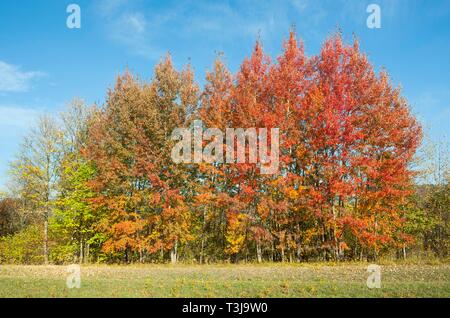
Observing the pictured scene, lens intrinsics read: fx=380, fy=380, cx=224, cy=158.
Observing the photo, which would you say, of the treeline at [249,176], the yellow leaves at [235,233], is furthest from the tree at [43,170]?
A: the yellow leaves at [235,233]

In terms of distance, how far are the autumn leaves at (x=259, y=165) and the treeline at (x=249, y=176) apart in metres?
0.09

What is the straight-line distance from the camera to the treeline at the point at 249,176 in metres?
24.5

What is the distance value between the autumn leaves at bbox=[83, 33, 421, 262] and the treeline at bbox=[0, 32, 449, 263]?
0.28 feet

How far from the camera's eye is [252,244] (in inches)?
1143

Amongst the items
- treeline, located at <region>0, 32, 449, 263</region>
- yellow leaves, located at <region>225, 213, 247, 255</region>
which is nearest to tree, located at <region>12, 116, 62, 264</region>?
treeline, located at <region>0, 32, 449, 263</region>

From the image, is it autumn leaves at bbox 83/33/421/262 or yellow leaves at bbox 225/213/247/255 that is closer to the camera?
autumn leaves at bbox 83/33/421/262

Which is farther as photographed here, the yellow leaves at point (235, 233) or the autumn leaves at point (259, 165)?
the yellow leaves at point (235, 233)

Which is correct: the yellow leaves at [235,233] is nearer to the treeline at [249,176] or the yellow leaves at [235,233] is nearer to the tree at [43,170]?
the treeline at [249,176]

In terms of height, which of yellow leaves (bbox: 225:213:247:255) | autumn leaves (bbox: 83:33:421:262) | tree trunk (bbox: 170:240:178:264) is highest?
autumn leaves (bbox: 83:33:421:262)

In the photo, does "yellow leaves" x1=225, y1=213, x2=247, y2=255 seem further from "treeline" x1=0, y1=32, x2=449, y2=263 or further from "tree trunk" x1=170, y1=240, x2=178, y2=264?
"tree trunk" x1=170, y1=240, x2=178, y2=264

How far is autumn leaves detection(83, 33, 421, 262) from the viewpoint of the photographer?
2444 cm

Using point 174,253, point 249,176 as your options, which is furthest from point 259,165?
point 174,253

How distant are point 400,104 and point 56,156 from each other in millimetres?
26529

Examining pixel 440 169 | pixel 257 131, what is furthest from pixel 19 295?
pixel 440 169
